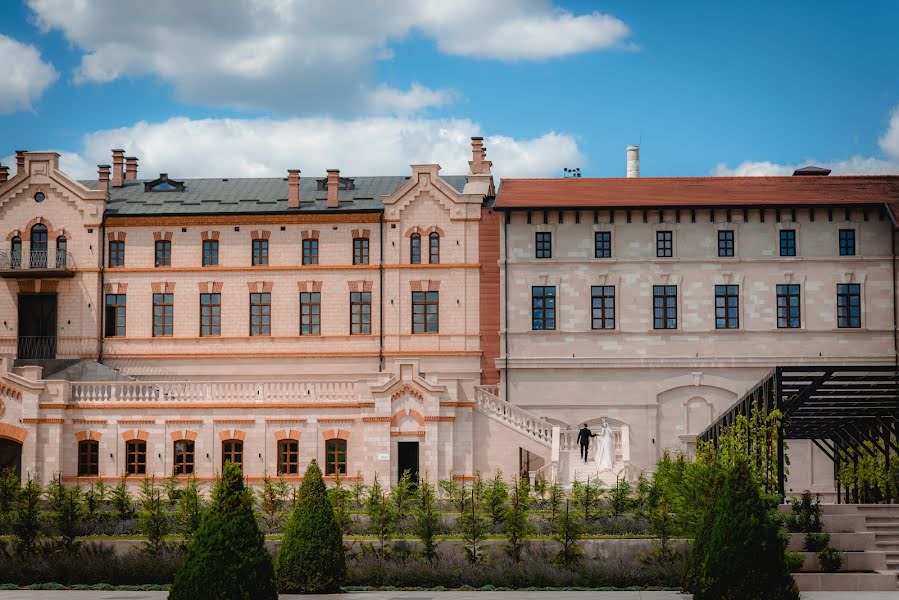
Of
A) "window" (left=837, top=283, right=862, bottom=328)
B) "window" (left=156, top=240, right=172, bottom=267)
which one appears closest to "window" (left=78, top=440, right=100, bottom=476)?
"window" (left=156, top=240, right=172, bottom=267)

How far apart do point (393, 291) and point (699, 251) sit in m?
12.2

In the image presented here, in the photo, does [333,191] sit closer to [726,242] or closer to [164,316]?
[164,316]

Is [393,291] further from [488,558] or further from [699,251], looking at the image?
[488,558]

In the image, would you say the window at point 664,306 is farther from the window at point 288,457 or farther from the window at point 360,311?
the window at point 288,457

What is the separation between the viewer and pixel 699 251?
168 ft

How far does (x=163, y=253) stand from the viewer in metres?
53.2

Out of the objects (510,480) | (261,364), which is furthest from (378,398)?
(261,364)

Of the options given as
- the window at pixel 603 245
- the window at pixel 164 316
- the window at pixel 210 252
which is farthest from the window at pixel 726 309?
the window at pixel 164 316

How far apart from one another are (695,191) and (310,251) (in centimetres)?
1565

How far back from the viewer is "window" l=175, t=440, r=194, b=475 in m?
45.5

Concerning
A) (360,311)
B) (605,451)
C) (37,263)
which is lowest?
(605,451)

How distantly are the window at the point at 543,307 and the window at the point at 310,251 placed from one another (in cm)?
893

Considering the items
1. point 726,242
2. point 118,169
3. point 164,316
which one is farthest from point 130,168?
point 726,242

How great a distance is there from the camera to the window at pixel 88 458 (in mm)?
45500
